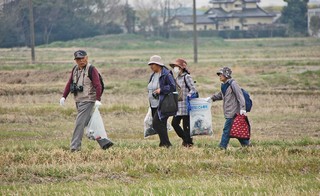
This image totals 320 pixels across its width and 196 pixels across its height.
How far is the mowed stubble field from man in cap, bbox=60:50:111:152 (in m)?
0.37

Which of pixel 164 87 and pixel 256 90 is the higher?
pixel 164 87

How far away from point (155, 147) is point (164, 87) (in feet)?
3.48

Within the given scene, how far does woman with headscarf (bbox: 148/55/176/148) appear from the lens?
13.0m

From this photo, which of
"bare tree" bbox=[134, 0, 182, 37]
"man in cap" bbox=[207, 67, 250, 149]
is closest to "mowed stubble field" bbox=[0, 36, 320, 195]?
"man in cap" bbox=[207, 67, 250, 149]

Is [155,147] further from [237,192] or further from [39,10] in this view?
[39,10]

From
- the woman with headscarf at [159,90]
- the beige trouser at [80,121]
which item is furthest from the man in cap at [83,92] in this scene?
the woman with headscarf at [159,90]

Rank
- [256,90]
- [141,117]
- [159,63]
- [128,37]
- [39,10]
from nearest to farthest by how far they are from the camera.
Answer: [159,63] → [141,117] → [256,90] → [39,10] → [128,37]

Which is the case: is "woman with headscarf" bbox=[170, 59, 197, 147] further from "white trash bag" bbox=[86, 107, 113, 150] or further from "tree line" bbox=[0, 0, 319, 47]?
"tree line" bbox=[0, 0, 319, 47]

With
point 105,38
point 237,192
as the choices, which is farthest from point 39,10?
point 237,192

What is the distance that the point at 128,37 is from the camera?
77.4 meters

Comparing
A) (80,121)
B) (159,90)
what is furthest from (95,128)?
(159,90)

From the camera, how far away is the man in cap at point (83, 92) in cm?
1284

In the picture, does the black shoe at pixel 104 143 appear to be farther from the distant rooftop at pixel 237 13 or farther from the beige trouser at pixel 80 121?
the distant rooftop at pixel 237 13

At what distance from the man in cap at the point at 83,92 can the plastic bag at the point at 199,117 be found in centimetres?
181
